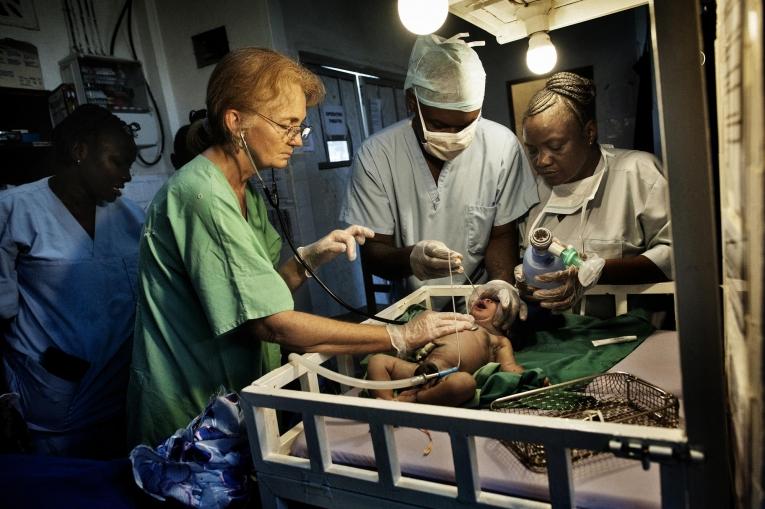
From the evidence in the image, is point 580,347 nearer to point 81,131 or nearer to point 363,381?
point 363,381

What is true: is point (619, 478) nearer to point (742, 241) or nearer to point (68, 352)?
point (742, 241)

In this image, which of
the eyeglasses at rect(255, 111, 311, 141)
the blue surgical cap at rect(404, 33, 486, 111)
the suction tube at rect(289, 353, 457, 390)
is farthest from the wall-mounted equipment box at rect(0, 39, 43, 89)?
the suction tube at rect(289, 353, 457, 390)

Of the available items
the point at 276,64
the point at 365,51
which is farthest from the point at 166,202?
the point at 365,51

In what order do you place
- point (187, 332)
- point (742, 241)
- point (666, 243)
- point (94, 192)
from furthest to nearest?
point (94, 192) → point (666, 243) → point (187, 332) → point (742, 241)

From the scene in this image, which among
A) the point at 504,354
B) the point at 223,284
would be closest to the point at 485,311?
the point at 504,354

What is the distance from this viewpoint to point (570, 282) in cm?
169

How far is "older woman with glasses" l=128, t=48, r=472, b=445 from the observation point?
1.22 m

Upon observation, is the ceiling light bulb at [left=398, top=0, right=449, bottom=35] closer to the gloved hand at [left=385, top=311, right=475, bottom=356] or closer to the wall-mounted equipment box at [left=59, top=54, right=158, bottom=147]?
the gloved hand at [left=385, top=311, right=475, bottom=356]

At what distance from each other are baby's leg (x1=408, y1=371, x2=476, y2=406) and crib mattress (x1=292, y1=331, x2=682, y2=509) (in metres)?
0.20

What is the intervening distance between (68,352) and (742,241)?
7.35ft

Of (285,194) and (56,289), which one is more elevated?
(285,194)

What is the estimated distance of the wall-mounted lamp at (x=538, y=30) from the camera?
1705 millimetres

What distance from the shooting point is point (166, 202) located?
1285mm

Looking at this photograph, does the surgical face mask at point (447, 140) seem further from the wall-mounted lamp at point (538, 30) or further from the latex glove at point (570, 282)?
the latex glove at point (570, 282)
